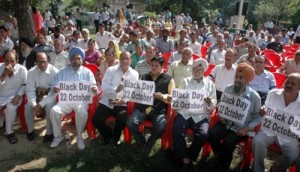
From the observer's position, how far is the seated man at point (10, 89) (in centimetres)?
510

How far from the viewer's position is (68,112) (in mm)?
5023

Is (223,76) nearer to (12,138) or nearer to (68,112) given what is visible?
(68,112)

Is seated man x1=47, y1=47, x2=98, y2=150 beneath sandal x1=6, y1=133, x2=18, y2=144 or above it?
above

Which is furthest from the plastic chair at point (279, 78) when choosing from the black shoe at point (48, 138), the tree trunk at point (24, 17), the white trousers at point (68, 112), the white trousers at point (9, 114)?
the tree trunk at point (24, 17)

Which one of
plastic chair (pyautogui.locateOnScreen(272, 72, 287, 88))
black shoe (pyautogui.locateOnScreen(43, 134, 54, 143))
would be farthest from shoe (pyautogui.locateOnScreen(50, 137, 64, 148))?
plastic chair (pyautogui.locateOnScreen(272, 72, 287, 88))

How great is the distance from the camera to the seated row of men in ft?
13.5

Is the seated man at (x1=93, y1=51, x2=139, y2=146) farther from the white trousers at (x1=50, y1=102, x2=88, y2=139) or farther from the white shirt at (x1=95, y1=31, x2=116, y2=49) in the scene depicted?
the white shirt at (x1=95, y1=31, x2=116, y2=49)

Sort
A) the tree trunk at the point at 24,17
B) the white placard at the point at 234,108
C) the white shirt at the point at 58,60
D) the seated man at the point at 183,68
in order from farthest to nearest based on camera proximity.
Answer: the tree trunk at the point at 24,17 → the white shirt at the point at 58,60 → the seated man at the point at 183,68 → the white placard at the point at 234,108

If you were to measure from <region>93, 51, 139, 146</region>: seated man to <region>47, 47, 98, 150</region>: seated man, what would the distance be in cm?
23

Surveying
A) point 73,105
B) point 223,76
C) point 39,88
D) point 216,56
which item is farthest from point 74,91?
point 216,56

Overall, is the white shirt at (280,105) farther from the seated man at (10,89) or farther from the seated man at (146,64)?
the seated man at (10,89)

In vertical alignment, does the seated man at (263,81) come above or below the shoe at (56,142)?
above

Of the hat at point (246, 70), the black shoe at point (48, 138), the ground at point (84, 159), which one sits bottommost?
the ground at point (84, 159)

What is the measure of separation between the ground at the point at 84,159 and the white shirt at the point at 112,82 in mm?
791
